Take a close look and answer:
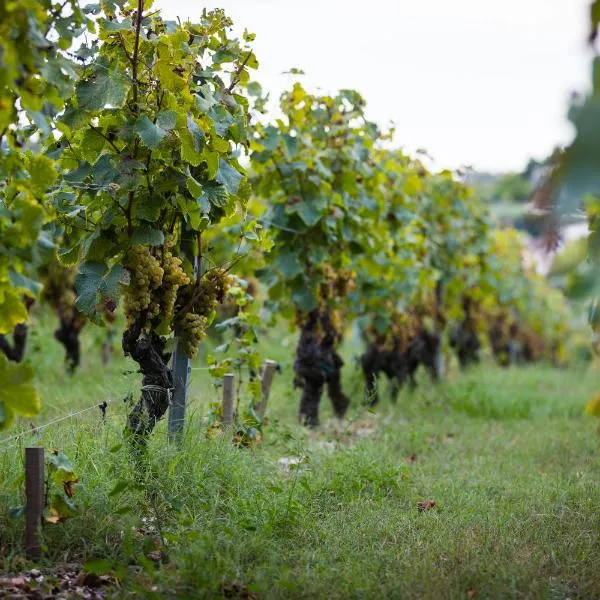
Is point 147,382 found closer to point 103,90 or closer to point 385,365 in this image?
point 103,90

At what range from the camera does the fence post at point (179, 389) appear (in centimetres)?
503

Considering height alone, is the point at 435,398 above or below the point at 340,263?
below

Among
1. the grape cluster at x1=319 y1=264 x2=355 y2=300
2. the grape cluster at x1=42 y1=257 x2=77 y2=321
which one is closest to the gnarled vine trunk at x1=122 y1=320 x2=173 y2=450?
the grape cluster at x1=319 y1=264 x2=355 y2=300

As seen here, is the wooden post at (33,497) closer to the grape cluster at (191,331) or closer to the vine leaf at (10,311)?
the vine leaf at (10,311)

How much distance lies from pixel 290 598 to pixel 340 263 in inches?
181

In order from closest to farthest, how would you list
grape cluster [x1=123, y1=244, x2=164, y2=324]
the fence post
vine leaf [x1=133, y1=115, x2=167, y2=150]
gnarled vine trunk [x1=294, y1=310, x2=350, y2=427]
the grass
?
1. the grass
2. vine leaf [x1=133, y1=115, x2=167, y2=150]
3. grape cluster [x1=123, y1=244, x2=164, y2=324]
4. the fence post
5. gnarled vine trunk [x1=294, y1=310, x2=350, y2=427]

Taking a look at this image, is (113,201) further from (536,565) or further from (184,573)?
(536,565)

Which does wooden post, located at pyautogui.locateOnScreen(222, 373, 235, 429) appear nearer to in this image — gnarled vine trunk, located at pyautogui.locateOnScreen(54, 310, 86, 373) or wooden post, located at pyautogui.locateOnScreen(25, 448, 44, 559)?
wooden post, located at pyautogui.locateOnScreen(25, 448, 44, 559)

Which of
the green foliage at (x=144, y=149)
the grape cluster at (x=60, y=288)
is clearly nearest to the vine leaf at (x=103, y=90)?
the green foliage at (x=144, y=149)

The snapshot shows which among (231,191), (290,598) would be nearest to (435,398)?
(231,191)

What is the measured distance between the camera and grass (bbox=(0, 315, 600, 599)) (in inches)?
145

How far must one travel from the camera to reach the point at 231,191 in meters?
4.76

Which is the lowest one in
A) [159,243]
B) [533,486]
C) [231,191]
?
[533,486]

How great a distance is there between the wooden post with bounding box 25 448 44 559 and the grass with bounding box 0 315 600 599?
3.0 inches
